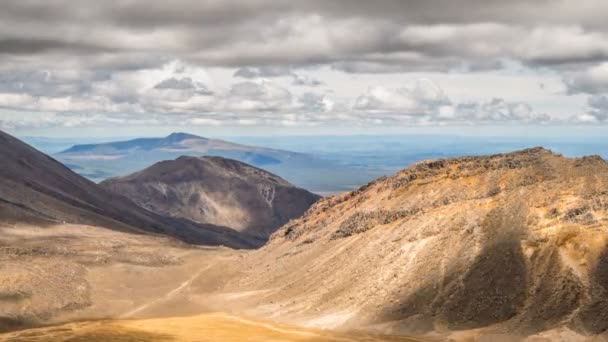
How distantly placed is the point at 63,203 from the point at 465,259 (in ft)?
287

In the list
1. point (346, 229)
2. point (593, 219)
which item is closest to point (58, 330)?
point (346, 229)

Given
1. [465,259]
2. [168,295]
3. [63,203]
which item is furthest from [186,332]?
[63,203]

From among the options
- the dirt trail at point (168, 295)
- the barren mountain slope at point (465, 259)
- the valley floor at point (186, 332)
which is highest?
the barren mountain slope at point (465, 259)

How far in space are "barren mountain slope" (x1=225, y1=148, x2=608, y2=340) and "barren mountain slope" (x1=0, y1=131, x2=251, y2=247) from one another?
167ft

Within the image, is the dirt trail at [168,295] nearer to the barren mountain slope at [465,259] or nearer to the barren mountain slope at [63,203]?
the barren mountain slope at [465,259]

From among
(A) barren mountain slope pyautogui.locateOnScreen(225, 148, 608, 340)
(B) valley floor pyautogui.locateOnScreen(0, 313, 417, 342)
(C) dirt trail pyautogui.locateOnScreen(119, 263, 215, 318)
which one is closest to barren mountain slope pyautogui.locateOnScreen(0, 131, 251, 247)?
(C) dirt trail pyautogui.locateOnScreen(119, 263, 215, 318)

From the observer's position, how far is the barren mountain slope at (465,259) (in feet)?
162

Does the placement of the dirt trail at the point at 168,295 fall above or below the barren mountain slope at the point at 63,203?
below

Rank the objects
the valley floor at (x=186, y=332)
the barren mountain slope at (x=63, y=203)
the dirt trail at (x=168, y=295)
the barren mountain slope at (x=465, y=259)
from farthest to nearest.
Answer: the barren mountain slope at (x=63, y=203)
the dirt trail at (x=168, y=295)
the valley floor at (x=186, y=332)
the barren mountain slope at (x=465, y=259)

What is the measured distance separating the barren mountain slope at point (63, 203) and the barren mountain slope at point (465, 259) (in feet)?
167

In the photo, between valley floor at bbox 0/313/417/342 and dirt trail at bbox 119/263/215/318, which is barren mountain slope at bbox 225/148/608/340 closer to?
valley floor at bbox 0/313/417/342

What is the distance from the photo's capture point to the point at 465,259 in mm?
55688

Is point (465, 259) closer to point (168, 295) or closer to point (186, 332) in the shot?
point (186, 332)

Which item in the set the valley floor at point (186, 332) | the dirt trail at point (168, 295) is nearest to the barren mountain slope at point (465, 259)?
the valley floor at point (186, 332)
